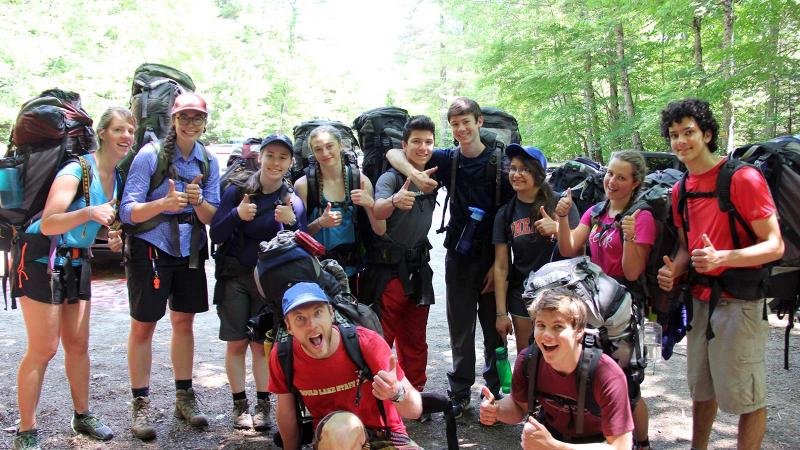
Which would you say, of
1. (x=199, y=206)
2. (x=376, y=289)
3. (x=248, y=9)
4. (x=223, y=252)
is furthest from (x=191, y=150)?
(x=248, y=9)

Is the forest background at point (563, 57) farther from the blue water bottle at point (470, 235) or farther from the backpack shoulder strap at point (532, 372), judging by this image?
the backpack shoulder strap at point (532, 372)

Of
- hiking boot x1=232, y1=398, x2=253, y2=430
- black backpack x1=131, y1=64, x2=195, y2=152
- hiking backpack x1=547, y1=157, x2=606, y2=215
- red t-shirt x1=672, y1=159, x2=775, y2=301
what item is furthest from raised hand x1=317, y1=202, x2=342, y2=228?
red t-shirt x1=672, y1=159, x2=775, y2=301

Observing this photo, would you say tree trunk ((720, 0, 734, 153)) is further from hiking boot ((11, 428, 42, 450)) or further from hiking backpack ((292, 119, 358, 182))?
hiking boot ((11, 428, 42, 450))

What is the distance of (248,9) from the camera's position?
34250 millimetres

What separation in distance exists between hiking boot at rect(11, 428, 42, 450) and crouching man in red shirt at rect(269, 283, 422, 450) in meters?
Result: 1.78

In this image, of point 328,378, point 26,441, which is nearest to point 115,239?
point 26,441

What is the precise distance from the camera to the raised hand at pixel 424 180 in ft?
14.3

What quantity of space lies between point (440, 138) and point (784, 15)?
25.5m

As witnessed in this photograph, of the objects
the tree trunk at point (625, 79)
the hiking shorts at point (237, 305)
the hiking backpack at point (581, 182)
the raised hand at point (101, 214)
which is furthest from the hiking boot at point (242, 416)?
the tree trunk at point (625, 79)

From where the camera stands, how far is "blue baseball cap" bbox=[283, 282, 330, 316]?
3164 mm

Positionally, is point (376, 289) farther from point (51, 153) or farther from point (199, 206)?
point (51, 153)

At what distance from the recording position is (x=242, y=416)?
440 cm

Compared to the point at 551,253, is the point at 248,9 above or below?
above

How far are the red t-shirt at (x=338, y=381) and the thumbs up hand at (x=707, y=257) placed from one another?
68.9 inches
